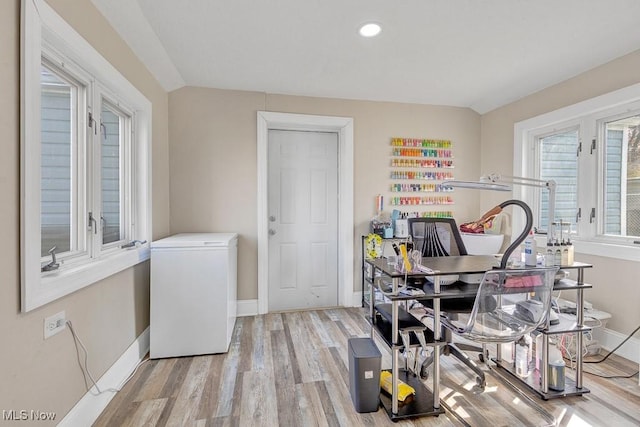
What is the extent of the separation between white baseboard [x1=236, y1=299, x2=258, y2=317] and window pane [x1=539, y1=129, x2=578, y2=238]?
2944 millimetres

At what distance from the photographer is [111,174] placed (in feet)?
7.41

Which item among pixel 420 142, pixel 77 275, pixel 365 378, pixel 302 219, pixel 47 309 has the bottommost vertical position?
pixel 365 378

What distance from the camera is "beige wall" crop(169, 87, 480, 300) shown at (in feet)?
10.6

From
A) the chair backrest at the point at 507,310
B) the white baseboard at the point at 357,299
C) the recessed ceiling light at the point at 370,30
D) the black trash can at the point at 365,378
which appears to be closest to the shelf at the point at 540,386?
the chair backrest at the point at 507,310

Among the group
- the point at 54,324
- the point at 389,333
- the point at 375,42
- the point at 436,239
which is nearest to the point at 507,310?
the point at 389,333

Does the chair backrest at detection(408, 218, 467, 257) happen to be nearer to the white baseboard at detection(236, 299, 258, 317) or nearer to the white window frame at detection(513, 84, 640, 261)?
the white window frame at detection(513, 84, 640, 261)

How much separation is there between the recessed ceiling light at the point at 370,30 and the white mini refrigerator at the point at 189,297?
6.11 ft

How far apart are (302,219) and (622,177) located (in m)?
2.90

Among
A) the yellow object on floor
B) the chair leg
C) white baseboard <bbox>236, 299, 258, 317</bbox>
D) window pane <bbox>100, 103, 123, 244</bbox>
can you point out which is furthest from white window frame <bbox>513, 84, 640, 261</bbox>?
window pane <bbox>100, 103, 123, 244</bbox>

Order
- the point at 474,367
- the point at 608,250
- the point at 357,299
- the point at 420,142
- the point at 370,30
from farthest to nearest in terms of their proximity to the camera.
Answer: the point at 420,142 → the point at 357,299 → the point at 608,250 → the point at 370,30 → the point at 474,367

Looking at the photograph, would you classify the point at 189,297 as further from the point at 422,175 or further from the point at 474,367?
the point at 422,175

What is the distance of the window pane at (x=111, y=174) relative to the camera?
212 cm

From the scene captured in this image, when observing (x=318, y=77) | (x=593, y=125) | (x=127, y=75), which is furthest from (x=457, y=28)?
(x=127, y=75)

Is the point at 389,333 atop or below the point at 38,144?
below
